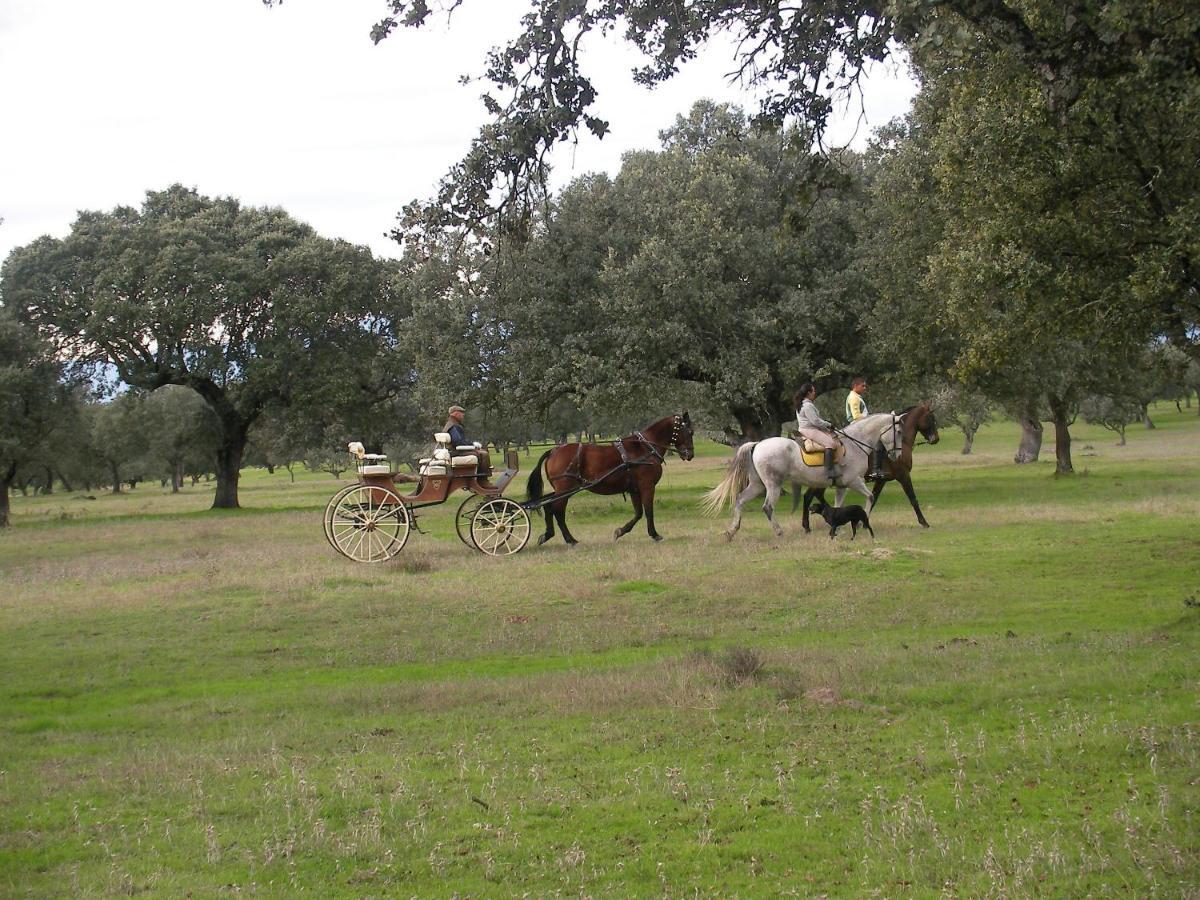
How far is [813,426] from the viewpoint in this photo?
20344mm

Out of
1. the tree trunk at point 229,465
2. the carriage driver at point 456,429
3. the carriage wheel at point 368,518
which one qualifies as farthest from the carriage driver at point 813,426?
the tree trunk at point 229,465

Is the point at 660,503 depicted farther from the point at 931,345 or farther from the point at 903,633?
the point at 903,633

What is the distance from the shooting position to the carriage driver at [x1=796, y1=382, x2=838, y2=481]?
20109mm

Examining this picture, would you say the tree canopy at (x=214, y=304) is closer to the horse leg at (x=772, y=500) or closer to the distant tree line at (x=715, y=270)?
the distant tree line at (x=715, y=270)

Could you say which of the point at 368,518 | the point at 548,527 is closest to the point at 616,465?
the point at 548,527

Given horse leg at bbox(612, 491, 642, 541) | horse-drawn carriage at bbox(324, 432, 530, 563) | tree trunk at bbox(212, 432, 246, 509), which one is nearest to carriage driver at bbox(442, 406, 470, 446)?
horse-drawn carriage at bbox(324, 432, 530, 563)

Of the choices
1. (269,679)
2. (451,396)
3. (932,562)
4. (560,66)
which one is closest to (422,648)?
(269,679)

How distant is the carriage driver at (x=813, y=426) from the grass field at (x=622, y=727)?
104 inches

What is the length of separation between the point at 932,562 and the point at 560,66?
10.1m

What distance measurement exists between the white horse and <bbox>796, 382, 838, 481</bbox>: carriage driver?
1.54 feet

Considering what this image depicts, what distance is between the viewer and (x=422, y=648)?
12.2 m

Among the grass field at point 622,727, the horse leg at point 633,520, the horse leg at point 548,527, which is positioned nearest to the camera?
the grass field at point 622,727

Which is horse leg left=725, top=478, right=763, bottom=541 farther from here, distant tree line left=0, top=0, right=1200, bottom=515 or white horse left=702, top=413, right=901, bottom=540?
distant tree line left=0, top=0, right=1200, bottom=515

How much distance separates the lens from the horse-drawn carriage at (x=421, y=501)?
19.6 meters
